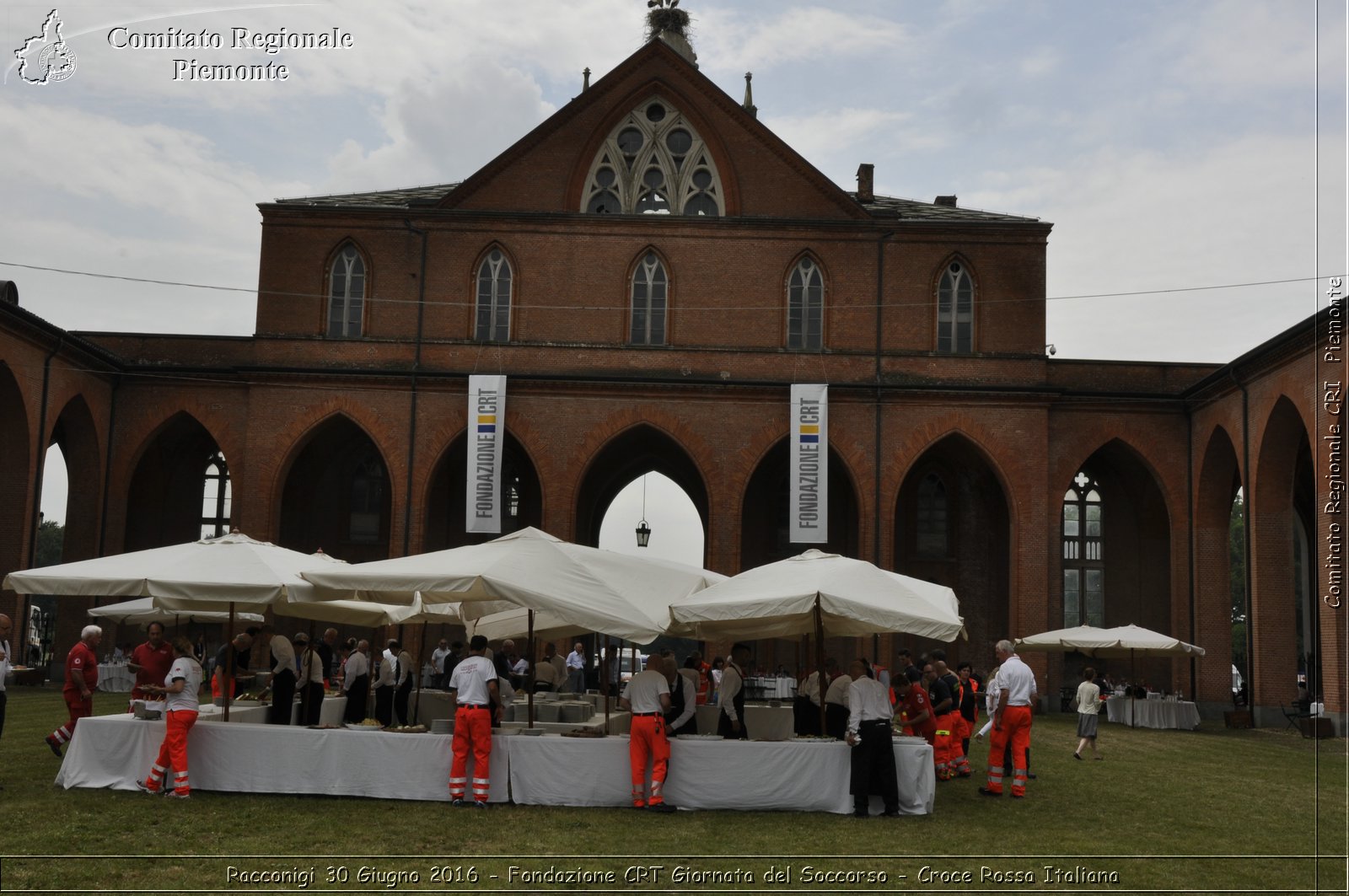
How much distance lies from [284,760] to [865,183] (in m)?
27.3

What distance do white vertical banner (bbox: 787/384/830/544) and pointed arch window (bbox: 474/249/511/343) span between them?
7.21 metres

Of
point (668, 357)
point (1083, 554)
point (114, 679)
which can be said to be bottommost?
point (114, 679)

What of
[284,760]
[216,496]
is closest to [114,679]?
[216,496]

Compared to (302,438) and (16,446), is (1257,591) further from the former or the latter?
(16,446)

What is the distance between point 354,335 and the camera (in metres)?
31.7

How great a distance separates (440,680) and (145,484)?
13543mm

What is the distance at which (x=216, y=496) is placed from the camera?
35531 mm

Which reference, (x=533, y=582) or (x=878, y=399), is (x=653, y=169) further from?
(x=533, y=582)

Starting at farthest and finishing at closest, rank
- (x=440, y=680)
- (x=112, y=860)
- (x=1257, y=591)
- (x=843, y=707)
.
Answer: (x=1257, y=591) < (x=440, y=680) < (x=843, y=707) < (x=112, y=860)

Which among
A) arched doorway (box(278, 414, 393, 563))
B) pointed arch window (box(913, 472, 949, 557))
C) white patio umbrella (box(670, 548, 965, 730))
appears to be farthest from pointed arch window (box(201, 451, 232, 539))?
white patio umbrella (box(670, 548, 965, 730))

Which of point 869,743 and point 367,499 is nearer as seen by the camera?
point 869,743

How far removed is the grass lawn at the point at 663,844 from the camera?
368 inches

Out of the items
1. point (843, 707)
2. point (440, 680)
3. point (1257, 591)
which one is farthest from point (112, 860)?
point (1257, 591)

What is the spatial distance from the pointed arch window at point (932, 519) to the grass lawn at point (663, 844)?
18.9 metres
